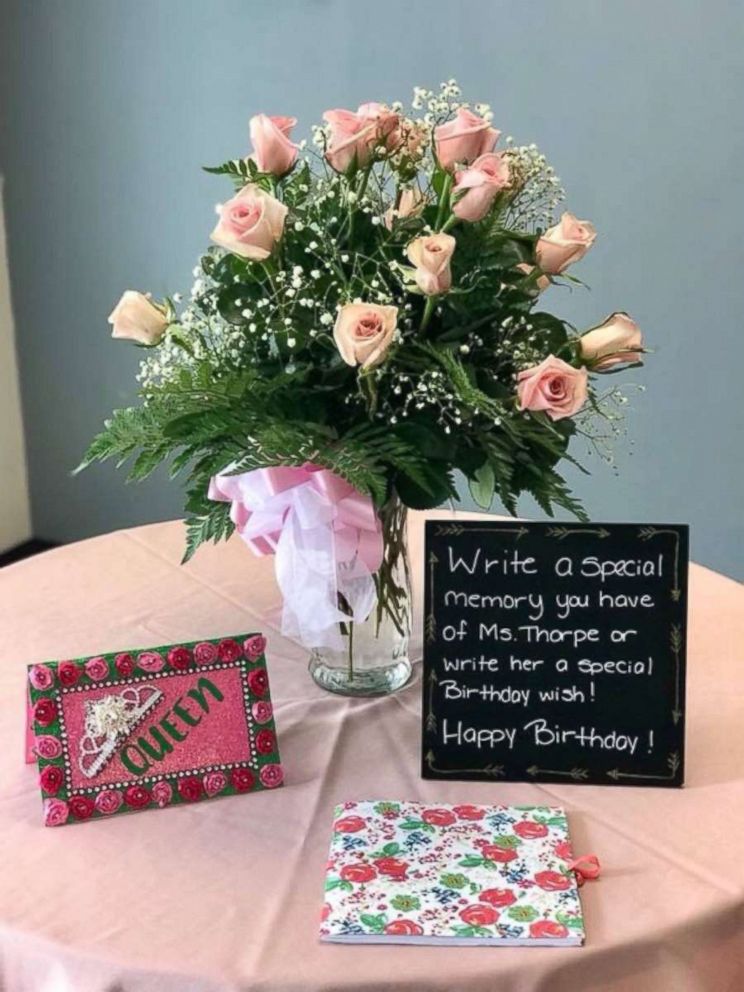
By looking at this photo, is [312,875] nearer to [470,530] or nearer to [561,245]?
[470,530]

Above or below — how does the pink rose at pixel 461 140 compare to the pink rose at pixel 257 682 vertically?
above

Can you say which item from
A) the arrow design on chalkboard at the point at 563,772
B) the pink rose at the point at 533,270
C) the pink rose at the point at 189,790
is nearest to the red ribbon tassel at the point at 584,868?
the arrow design on chalkboard at the point at 563,772

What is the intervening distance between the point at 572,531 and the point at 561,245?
30cm

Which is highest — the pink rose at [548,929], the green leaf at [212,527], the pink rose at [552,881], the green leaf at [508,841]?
the green leaf at [212,527]

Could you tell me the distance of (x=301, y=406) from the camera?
46.4 inches

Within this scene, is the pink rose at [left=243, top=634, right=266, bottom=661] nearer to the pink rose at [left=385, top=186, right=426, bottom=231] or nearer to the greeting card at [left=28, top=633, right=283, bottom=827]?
the greeting card at [left=28, top=633, right=283, bottom=827]

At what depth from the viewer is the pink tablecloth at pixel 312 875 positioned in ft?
2.94

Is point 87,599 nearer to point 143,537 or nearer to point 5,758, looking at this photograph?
point 143,537

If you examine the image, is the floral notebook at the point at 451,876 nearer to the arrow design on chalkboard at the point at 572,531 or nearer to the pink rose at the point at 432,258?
the arrow design on chalkboard at the point at 572,531

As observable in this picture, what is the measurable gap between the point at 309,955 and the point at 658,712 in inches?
16.9

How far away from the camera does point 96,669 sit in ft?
3.68

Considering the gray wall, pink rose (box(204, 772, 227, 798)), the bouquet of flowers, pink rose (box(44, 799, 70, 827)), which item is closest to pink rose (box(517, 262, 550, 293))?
the bouquet of flowers

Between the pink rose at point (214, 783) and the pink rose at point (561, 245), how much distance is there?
611 mm

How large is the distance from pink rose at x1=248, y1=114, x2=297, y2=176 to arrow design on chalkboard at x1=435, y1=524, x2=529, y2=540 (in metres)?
0.40
